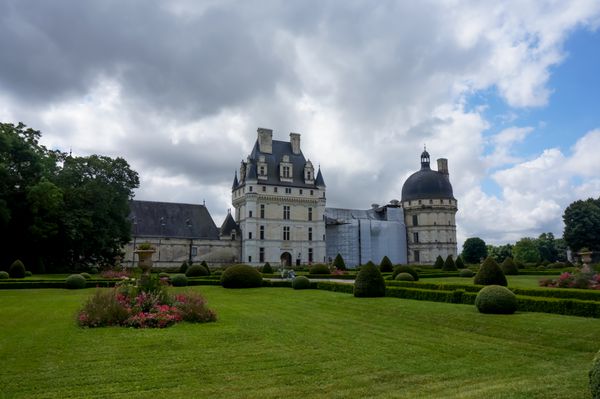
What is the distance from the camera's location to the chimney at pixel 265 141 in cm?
6500

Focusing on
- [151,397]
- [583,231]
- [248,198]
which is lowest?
[151,397]

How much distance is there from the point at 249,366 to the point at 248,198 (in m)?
53.6

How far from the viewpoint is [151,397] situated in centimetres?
657

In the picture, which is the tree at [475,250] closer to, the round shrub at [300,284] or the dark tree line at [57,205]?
the dark tree line at [57,205]

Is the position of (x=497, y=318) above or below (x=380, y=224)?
below

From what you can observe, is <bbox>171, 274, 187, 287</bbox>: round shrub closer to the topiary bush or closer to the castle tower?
the topiary bush

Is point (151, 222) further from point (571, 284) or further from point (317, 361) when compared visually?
point (317, 361)

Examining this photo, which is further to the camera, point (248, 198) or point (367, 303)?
point (248, 198)

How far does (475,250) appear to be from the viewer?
75.0 meters

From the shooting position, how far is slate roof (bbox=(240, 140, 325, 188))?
6341 centimetres

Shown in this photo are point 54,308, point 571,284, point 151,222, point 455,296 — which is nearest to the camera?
point 54,308

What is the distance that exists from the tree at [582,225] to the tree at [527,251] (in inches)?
644

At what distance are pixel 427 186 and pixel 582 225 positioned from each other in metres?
22.9

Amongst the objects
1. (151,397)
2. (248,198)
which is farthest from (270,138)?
(151,397)
